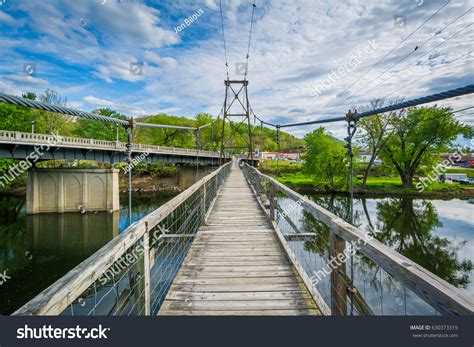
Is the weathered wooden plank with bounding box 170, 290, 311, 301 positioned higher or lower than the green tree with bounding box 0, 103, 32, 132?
lower

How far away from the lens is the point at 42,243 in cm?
1579

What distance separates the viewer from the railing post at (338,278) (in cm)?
200

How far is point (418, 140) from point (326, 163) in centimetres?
1139

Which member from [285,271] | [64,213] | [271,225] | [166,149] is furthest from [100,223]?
[285,271]

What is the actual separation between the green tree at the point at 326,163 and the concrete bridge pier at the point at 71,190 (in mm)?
24303

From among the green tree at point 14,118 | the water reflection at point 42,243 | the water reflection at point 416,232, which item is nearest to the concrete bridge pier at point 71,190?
the water reflection at point 42,243

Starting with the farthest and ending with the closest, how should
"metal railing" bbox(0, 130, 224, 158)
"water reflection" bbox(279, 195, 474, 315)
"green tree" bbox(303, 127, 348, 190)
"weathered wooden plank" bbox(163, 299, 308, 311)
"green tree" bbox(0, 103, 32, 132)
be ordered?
"green tree" bbox(303, 127, 348, 190) < "green tree" bbox(0, 103, 32, 132) < "metal railing" bbox(0, 130, 224, 158) < "water reflection" bbox(279, 195, 474, 315) < "weathered wooden plank" bbox(163, 299, 308, 311)

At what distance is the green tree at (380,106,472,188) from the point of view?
103ft

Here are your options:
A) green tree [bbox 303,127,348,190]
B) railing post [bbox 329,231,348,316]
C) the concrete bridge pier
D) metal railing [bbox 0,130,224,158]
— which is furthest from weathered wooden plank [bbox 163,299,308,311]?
green tree [bbox 303,127,348,190]

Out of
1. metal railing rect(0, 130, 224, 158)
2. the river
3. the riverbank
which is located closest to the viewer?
the river

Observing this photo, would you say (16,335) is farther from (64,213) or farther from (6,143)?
(64,213)

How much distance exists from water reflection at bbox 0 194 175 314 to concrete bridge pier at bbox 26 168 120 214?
40.8 inches

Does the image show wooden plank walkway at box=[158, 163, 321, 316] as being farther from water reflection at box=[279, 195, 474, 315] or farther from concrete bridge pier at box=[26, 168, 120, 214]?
concrete bridge pier at box=[26, 168, 120, 214]

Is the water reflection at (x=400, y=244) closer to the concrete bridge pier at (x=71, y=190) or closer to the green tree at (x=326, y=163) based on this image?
the green tree at (x=326, y=163)
